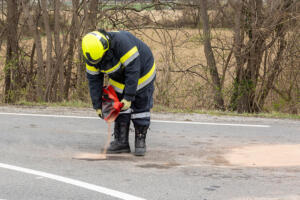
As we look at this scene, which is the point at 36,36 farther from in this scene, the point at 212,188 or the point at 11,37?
the point at 212,188

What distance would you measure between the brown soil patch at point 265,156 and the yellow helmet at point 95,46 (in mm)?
2017

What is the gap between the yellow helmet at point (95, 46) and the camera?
17.8ft

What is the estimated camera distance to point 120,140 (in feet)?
21.2

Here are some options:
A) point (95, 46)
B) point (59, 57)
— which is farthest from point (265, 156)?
point (59, 57)

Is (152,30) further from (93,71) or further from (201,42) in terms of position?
(93,71)

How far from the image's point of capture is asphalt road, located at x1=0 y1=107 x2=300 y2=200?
4.78 metres

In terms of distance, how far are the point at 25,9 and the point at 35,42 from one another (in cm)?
102

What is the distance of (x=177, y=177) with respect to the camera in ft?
17.3

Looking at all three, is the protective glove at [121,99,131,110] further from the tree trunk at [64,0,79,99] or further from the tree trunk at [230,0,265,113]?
the tree trunk at [64,0,79,99]

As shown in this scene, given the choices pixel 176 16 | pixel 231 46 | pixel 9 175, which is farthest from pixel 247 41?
pixel 9 175

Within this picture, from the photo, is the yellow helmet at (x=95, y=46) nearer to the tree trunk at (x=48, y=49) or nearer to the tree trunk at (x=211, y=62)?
the tree trunk at (x=211, y=62)

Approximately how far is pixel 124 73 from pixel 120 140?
1026 millimetres

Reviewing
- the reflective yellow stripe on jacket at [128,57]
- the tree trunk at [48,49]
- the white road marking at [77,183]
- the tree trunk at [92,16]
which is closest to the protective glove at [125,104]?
the reflective yellow stripe on jacket at [128,57]

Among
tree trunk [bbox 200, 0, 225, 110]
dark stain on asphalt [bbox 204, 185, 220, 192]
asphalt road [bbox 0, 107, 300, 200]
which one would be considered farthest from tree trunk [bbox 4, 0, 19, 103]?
dark stain on asphalt [bbox 204, 185, 220, 192]
